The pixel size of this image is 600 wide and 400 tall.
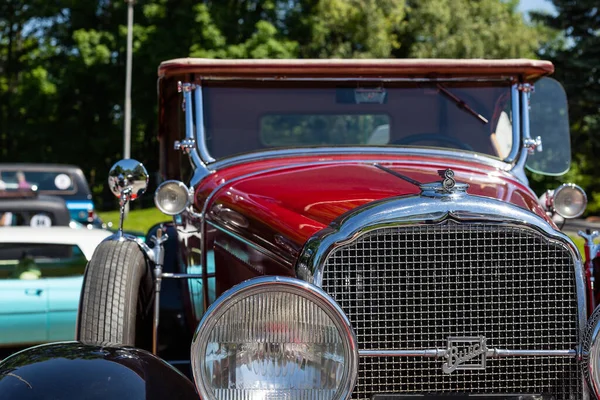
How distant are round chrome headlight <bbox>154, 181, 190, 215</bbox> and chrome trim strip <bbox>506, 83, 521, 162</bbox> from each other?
1533mm

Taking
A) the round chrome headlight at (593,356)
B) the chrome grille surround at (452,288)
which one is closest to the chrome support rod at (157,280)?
the chrome grille surround at (452,288)

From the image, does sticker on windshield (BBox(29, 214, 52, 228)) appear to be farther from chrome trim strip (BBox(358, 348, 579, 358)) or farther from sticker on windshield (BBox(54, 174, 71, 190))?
chrome trim strip (BBox(358, 348, 579, 358))

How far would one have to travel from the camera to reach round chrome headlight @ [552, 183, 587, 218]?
365 centimetres

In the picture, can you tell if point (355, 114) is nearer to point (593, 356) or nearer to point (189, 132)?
point (189, 132)

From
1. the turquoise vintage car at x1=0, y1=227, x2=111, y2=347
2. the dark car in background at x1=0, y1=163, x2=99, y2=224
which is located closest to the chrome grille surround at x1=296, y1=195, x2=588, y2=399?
the turquoise vintage car at x1=0, y1=227, x2=111, y2=347

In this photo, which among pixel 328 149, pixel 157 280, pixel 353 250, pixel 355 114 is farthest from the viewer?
pixel 355 114

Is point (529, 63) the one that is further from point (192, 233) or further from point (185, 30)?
point (185, 30)

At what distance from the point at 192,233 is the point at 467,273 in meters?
1.94

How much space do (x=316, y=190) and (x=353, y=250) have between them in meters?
0.66

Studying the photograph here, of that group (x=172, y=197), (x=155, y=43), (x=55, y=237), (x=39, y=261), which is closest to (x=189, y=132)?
(x=172, y=197)

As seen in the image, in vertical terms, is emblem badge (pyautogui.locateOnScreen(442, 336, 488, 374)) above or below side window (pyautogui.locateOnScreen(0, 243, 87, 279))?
above

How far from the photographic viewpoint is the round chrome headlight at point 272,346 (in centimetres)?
224

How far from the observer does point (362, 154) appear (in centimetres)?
369

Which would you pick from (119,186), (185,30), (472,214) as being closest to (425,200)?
(472,214)
